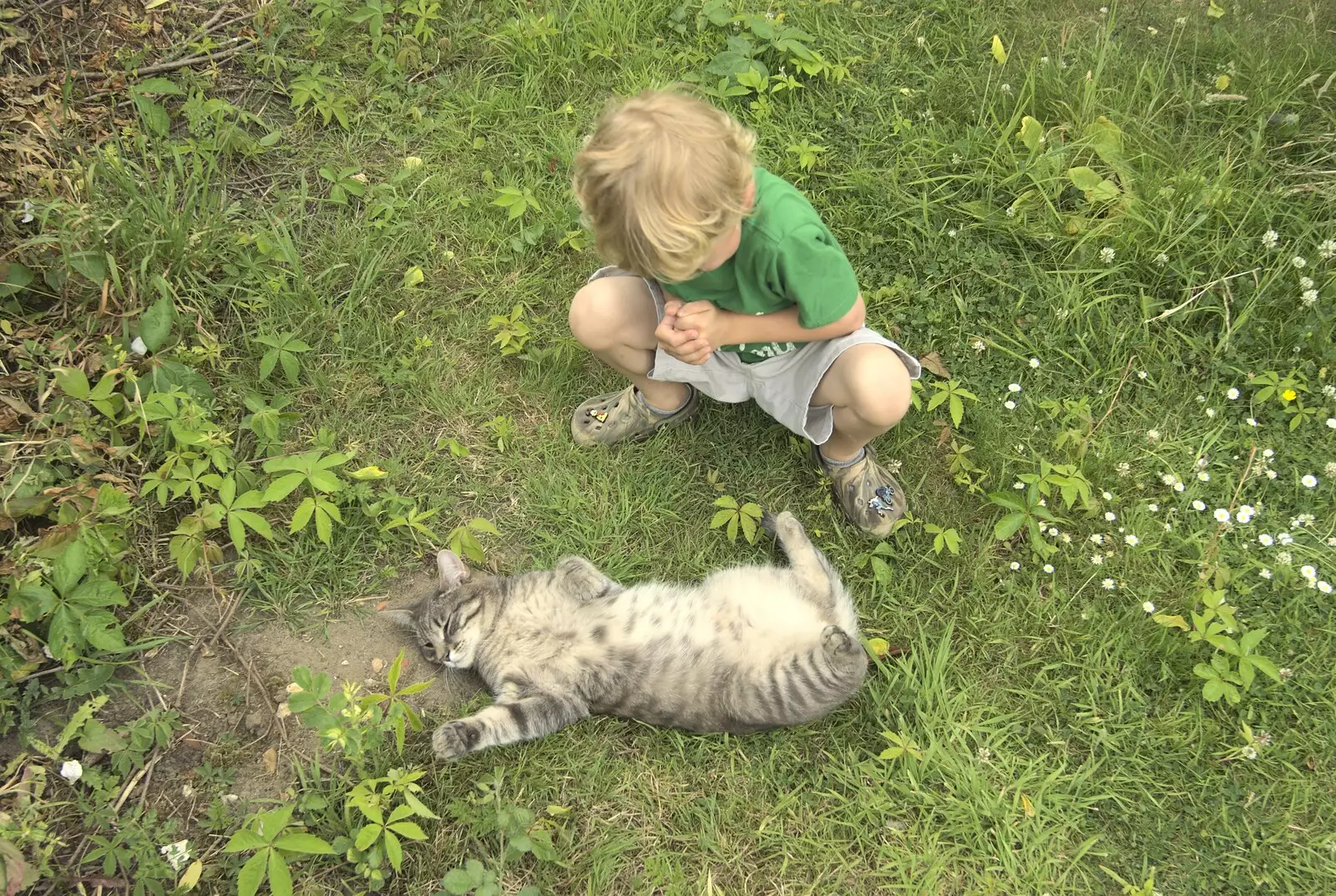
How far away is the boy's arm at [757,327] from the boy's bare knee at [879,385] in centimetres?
14

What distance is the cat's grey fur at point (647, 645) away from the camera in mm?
2656

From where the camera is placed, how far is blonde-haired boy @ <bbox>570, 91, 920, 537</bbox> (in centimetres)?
208

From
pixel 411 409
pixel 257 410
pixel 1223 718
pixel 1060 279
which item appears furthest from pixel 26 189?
pixel 1223 718

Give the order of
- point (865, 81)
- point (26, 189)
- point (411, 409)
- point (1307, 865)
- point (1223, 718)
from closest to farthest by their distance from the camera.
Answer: point (1307, 865), point (1223, 718), point (26, 189), point (411, 409), point (865, 81)

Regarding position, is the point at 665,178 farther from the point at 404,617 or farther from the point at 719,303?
the point at 404,617

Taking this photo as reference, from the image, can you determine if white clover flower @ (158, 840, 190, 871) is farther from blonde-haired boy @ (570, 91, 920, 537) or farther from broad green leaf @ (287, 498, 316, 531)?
blonde-haired boy @ (570, 91, 920, 537)

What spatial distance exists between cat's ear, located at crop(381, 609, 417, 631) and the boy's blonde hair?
1575 millimetres

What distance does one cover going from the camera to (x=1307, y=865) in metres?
2.49

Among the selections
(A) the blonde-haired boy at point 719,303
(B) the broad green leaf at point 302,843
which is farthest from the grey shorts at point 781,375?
(B) the broad green leaf at point 302,843

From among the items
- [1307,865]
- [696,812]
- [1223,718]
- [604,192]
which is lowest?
[696,812]

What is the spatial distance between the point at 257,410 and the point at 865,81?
303cm

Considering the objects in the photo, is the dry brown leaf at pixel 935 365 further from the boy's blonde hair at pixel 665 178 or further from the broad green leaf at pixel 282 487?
the broad green leaf at pixel 282 487

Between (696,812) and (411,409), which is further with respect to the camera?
(411,409)

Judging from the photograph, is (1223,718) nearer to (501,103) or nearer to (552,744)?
(552,744)
